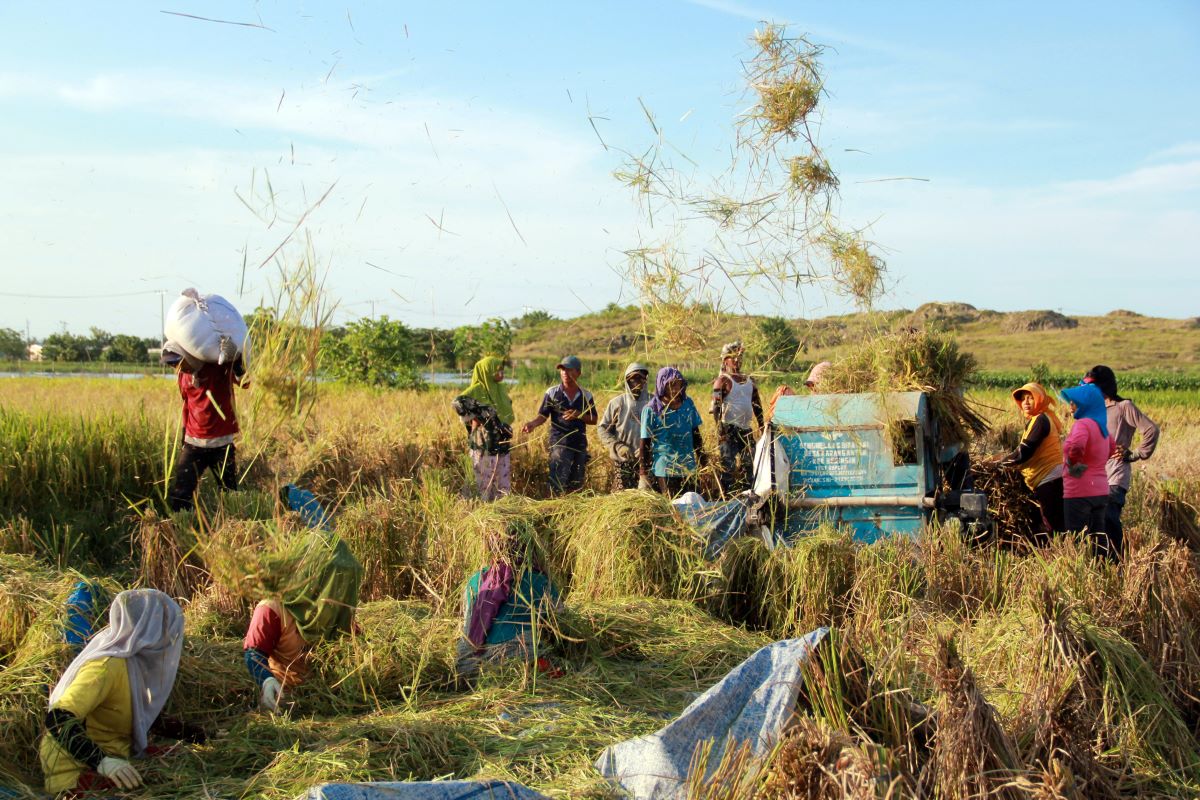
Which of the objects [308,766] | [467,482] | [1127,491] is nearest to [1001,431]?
[1127,491]

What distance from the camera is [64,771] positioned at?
3.27m

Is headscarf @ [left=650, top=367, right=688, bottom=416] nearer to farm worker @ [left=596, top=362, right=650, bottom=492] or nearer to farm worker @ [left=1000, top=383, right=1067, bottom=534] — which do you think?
farm worker @ [left=596, top=362, right=650, bottom=492]

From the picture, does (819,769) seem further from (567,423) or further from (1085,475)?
(567,423)

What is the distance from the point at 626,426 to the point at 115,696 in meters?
5.02

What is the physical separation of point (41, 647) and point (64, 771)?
0.96 m

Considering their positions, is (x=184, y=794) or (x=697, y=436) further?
(x=697, y=436)

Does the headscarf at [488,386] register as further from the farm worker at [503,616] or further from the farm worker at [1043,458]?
the farm worker at [1043,458]

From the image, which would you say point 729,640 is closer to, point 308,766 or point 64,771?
point 308,766

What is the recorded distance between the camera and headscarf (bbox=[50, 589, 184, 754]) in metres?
3.55

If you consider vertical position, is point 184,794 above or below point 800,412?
below

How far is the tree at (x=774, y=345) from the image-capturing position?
284 inches

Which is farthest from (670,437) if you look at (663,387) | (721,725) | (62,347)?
(62,347)

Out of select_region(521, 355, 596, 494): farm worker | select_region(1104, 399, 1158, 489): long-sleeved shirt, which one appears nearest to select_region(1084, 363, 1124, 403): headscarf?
select_region(1104, 399, 1158, 489): long-sleeved shirt

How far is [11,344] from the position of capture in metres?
36.6
